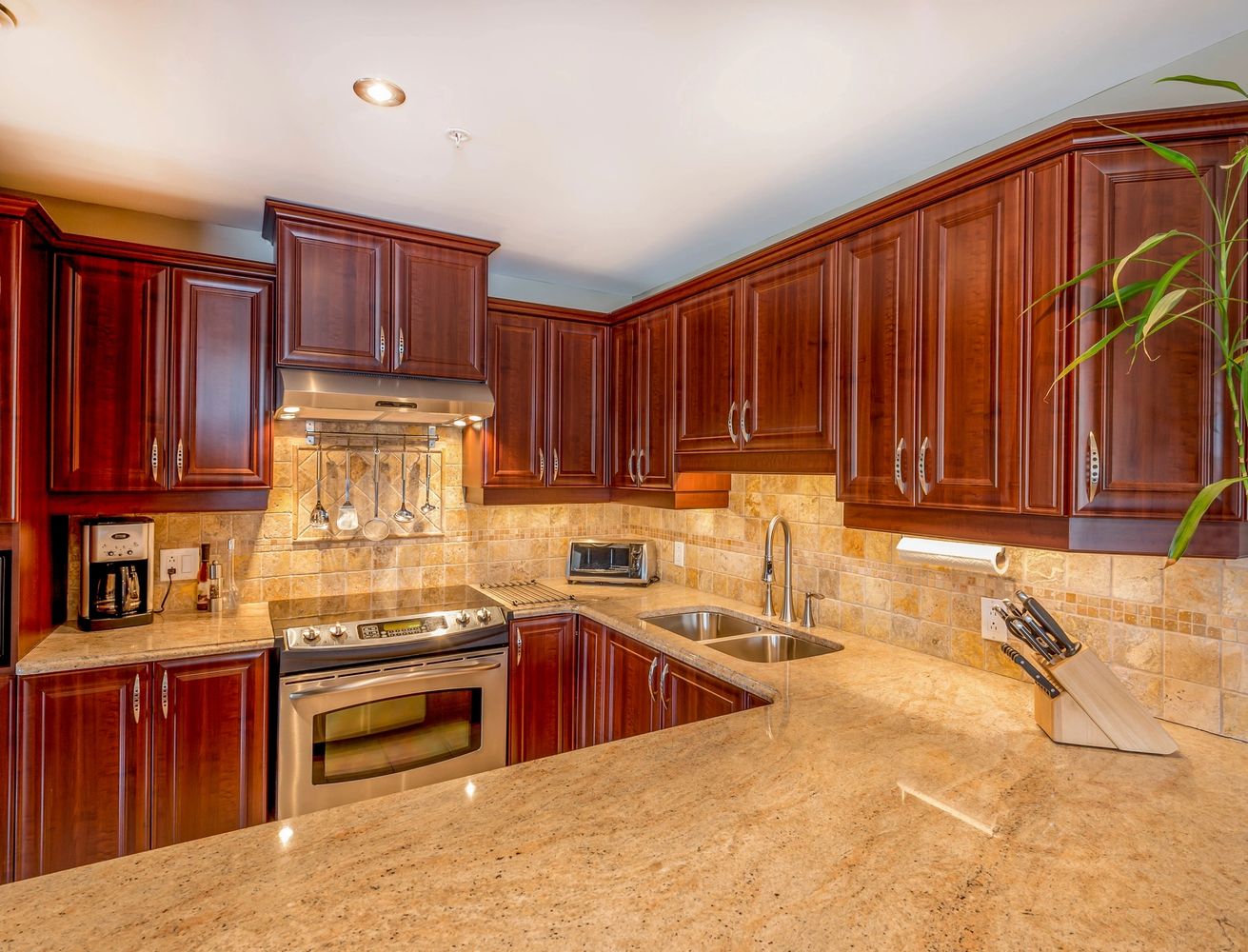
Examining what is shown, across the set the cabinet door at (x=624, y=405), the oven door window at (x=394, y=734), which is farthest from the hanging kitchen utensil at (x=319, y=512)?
the cabinet door at (x=624, y=405)

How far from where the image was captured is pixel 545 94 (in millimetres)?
1798

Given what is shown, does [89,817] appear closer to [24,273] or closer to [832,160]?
[24,273]

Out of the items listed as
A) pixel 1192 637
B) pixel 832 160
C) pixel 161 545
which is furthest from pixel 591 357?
pixel 1192 637

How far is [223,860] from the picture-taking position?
101 cm

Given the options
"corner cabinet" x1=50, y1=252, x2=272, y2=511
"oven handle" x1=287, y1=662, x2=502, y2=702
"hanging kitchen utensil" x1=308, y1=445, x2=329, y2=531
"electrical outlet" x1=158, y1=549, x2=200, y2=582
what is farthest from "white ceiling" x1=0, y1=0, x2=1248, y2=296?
"oven handle" x1=287, y1=662, x2=502, y2=702

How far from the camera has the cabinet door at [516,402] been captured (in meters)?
3.14

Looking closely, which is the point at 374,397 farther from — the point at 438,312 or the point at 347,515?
the point at 347,515

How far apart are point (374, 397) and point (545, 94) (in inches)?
53.4

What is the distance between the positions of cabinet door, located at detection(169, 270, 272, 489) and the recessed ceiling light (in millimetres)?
1168

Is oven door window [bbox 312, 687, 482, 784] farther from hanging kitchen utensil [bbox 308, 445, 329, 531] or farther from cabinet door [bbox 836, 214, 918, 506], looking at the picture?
cabinet door [bbox 836, 214, 918, 506]

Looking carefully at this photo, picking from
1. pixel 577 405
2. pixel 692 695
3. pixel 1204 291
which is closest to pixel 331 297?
pixel 577 405

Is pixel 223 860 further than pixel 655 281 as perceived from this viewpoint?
No

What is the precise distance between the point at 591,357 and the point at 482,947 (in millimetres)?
2784

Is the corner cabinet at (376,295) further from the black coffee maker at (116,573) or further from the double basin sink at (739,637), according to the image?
the double basin sink at (739,637)
